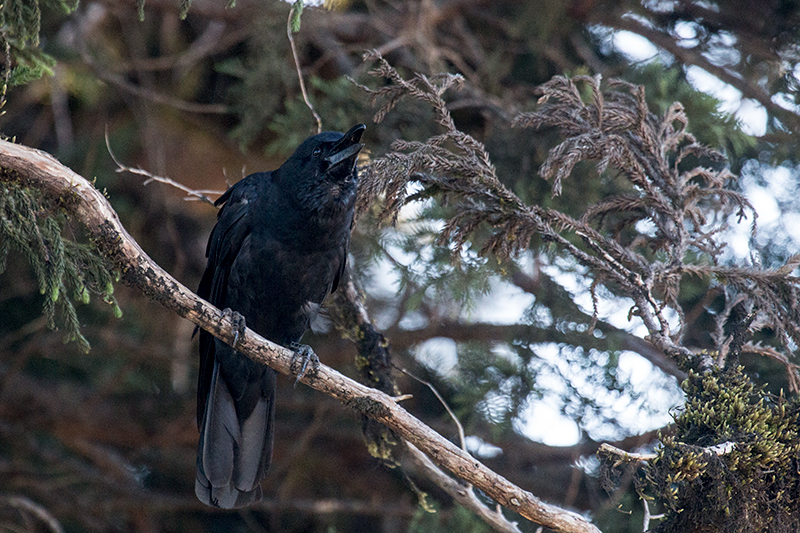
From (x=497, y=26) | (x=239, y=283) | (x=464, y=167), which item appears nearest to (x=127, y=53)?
(x=497, y=26)

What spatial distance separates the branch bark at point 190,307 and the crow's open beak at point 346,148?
97cm

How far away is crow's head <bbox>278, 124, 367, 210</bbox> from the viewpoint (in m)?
3.24

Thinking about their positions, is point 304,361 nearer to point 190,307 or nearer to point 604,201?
point 190,307

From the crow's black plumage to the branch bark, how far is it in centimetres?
68

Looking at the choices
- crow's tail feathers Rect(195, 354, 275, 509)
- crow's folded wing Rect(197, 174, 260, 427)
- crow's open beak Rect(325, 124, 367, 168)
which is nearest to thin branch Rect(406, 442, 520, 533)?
crow's tail feathers Rect(195, 354, 275, 509)

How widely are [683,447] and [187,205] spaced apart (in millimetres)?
5536

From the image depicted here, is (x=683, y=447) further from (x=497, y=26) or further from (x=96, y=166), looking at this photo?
(x=96, y=166)

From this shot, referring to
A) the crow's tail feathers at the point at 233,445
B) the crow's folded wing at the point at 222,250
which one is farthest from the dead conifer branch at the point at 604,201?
the crow's tail feathers at the point at 233,445

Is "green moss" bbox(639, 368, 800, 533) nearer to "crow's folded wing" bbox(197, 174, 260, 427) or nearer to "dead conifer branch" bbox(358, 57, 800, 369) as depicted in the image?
"dead conifer branch" bbox(358, 57, 800, 369)

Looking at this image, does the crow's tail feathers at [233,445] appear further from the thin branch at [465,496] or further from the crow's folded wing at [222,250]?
the thin branch at [465,496]

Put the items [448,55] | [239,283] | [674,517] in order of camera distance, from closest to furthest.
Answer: [674,517] → [239,283] → [448,55]

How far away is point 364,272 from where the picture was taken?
4.95 metres

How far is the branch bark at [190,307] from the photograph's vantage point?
2318mm

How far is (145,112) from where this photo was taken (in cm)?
542
